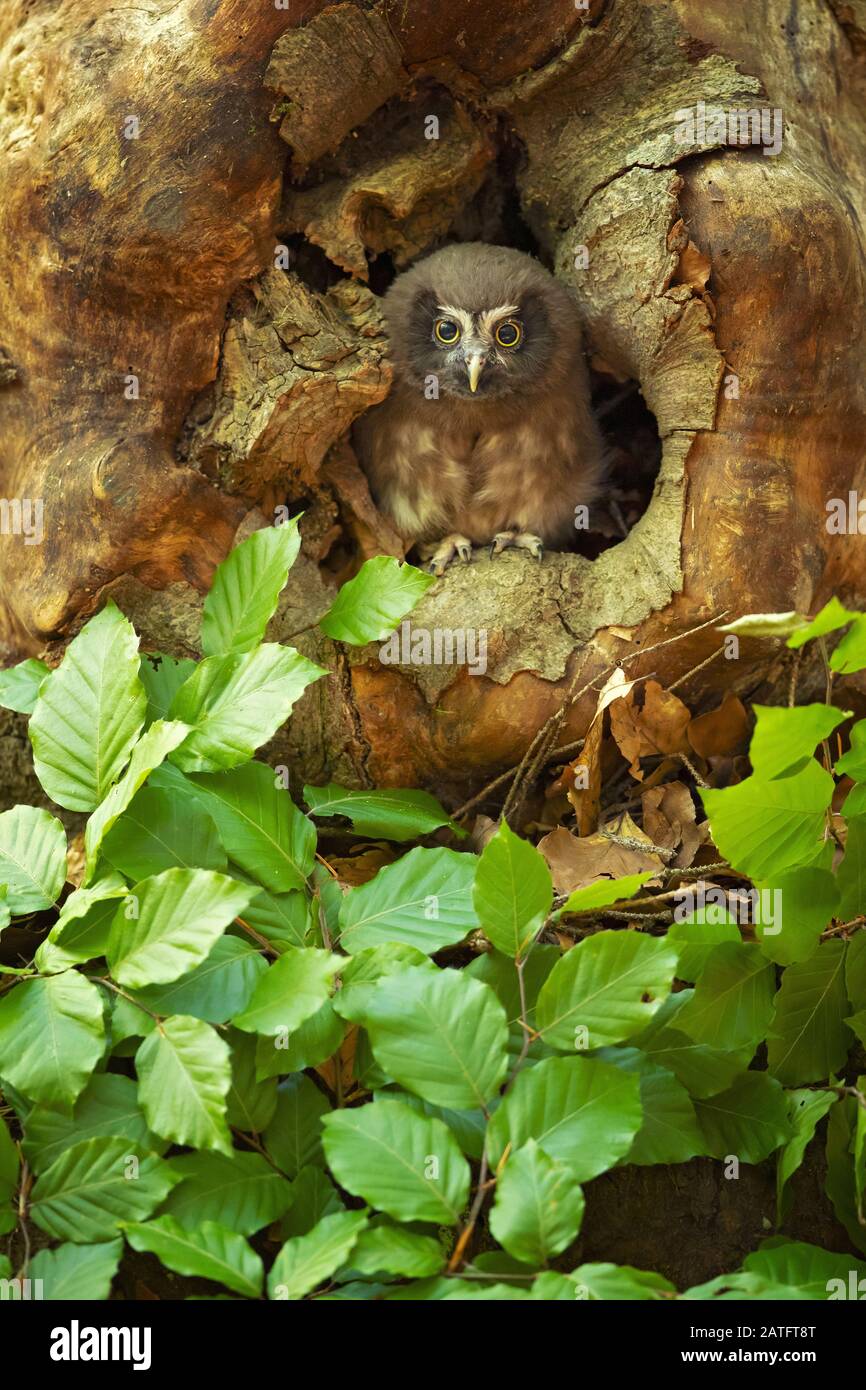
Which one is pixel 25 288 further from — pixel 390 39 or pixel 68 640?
pixel 390 39

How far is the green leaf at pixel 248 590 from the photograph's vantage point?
2.49m

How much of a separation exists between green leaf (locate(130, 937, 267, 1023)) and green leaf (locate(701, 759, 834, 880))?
85 centimetres

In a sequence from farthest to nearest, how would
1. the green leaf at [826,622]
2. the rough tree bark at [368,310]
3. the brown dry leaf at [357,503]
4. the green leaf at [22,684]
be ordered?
the brown dry leaf at [357,503] < the rough tree bark at [368,310] < the green leaf at [22,684] < the green leaf at [826,622]

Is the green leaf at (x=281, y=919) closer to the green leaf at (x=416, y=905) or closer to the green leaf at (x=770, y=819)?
the green leaf at (x=416, y=905)

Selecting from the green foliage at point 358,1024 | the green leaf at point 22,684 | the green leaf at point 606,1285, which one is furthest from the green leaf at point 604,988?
the green leaf at point 22,684

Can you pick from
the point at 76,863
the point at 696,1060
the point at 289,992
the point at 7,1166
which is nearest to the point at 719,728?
the point at 696,1060

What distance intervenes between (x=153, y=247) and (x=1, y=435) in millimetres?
621

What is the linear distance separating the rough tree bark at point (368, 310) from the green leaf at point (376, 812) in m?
0.29

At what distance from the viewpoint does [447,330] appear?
3.38 metres

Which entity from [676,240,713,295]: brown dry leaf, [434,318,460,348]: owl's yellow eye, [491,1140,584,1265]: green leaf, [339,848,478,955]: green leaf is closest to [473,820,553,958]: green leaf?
[339,848,478,955]: green leaf

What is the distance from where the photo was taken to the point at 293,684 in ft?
7.47

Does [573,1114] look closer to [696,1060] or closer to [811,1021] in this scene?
[696,1060]

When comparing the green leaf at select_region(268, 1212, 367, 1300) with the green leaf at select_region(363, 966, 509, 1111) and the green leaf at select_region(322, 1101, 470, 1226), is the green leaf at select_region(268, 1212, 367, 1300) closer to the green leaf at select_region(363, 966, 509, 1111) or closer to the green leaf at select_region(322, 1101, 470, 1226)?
the green leaf at select_region(322, 1101, 470, 1226)

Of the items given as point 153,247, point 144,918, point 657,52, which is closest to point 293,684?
point 144,918
